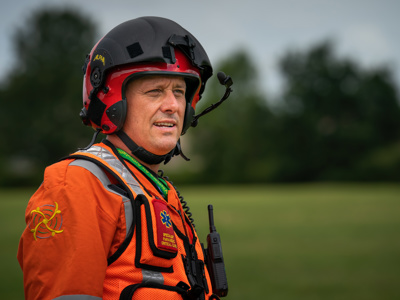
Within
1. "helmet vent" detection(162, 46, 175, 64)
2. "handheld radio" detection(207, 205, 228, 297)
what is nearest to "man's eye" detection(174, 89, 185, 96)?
"helmet vent" detection(162, 46, 175, 64)

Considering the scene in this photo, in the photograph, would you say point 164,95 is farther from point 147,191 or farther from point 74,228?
point 74,228

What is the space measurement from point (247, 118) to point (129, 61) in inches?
2412

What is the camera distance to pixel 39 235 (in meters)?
2.15

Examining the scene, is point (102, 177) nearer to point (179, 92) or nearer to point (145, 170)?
point (145, 170)

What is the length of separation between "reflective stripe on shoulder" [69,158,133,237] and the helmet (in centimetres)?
42

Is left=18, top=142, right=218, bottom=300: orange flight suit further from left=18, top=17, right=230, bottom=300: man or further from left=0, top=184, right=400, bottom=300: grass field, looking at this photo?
left=0, top=184, right=400, bottom=300: grass field

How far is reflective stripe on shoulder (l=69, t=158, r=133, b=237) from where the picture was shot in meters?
2.25

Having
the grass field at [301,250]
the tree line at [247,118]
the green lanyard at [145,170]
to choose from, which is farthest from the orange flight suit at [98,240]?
the tree line at [247,118]

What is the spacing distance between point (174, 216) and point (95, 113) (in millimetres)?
784


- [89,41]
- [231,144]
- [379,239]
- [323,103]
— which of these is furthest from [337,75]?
[379,239]

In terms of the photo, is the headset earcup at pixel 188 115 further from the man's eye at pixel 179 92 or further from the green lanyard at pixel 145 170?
the green lanyard at pixel 145 170

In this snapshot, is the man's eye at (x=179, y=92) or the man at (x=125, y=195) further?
the man's eye at (x=179, y=92)

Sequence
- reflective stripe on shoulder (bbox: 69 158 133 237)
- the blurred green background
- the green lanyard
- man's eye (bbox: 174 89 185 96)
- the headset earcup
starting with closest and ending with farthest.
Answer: reflective stripe on shoulder (bbox: 69 158 133 237)
the green lanyard
man's eye (bbox: 174 89 185 96)
the headset earcup
the blurred green background

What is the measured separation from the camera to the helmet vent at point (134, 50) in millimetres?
2625
